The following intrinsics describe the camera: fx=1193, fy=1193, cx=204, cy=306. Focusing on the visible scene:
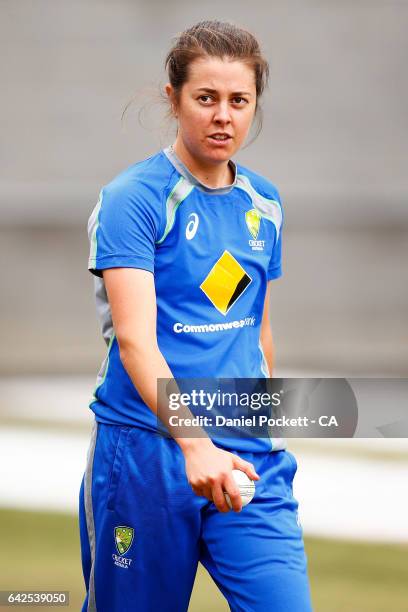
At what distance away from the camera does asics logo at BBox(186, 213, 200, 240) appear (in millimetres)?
2697

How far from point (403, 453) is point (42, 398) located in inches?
117

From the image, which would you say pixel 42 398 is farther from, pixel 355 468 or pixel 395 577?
pixel 395 577

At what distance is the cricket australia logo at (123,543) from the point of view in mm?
2734

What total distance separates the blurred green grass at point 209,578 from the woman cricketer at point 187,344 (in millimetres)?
1795

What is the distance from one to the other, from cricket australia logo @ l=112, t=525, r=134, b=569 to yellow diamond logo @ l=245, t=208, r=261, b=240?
2.46 ft

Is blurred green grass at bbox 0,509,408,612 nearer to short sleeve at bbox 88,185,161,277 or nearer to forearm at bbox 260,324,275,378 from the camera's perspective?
forearm at bbox 260,324,275,378

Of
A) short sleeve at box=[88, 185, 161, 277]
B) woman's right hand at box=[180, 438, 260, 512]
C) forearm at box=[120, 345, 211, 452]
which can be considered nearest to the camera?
woman's right hand at box=[180, 438, 260, 512]

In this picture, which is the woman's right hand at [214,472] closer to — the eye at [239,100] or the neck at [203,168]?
the neck at [203,168]

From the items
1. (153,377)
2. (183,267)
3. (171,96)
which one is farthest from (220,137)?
(153,377)

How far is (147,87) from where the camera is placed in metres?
3.12

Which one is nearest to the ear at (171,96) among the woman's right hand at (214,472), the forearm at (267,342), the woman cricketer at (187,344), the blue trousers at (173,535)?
the woman cricketer at (187,344)

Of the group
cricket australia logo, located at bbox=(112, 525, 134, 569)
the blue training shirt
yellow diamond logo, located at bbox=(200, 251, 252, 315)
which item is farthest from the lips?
cricket australia logo, located at bbox=(112, 525, 134, 569)

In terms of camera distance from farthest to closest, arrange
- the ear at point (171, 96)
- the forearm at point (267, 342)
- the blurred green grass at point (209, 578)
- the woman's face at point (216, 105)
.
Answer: the blurred green grass at point (209, 578) → the forearm at point (267, 342) → the ear at point (171, 96) → the woman's face at point (216, 105)

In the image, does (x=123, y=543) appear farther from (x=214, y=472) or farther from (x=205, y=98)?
(x=205, y=98)
